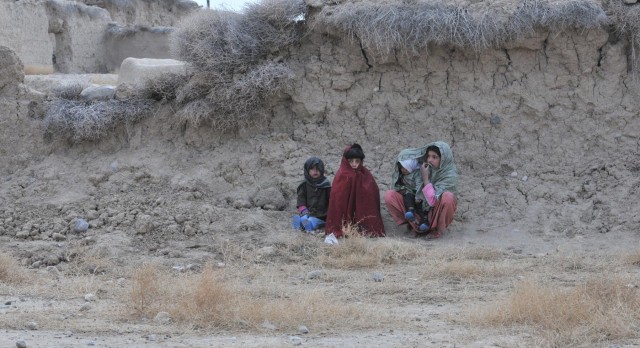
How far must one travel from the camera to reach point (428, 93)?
9.62 meters

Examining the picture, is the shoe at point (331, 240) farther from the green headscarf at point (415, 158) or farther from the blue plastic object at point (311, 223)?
the green headscarf at point (415, 158)

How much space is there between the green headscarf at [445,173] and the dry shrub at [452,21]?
1203 millimetres

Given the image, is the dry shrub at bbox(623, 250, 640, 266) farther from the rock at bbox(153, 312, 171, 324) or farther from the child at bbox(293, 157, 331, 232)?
the rock at bbox(153, 312, 171, 324)

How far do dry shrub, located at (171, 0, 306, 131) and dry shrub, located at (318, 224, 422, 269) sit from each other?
218 cm

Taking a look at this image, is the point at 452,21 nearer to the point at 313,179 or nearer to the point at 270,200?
the point at 313,179

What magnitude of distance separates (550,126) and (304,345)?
202 inches

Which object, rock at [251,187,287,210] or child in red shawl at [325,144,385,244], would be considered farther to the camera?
rock at [251,187,287,210]

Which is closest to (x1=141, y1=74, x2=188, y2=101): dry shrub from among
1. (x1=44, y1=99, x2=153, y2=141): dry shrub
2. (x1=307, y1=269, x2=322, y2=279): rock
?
(x1=44, y1=99, x2=153, y2=141): dry shrub

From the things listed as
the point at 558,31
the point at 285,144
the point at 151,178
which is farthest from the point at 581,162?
the point at 151,178

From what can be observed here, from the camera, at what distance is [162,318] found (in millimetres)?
5480

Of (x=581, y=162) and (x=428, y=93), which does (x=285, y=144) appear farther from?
(x=581, y=162)

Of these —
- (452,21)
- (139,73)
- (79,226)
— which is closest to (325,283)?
(79,226)

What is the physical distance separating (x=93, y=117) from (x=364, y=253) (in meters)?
3.65

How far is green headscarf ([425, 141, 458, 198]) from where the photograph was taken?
8656 millimetres
